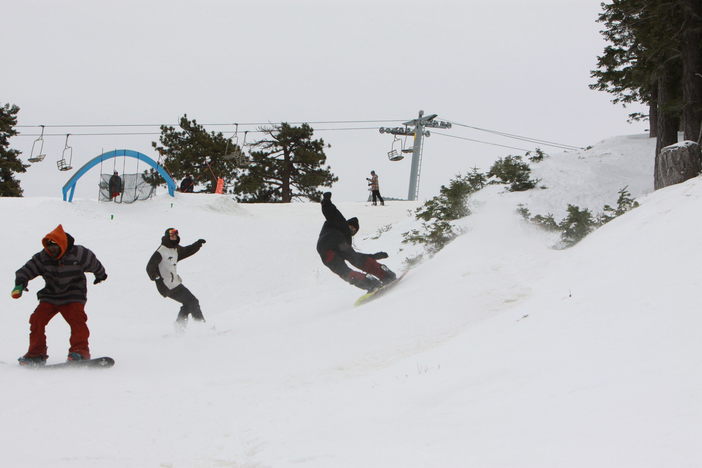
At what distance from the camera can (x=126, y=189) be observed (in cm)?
2244

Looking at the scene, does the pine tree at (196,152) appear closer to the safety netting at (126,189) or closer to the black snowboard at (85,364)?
the safety netting at (126,189)

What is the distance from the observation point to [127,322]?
12633 millimetres

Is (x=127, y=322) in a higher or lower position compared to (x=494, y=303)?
lower

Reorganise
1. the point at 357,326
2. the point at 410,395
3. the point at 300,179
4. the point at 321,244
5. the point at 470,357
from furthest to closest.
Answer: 1. the point at 300,179
2. the point at 321,244
3. the point at 357,326
4. the point at 470,357
5. the point at 410,395

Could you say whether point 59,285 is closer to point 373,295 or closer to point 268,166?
point 373,295

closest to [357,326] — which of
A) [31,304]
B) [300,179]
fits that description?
[31,304]

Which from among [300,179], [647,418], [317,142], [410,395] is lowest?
[410,395]

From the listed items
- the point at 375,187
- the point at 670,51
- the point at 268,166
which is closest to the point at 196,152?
the point at 268,166

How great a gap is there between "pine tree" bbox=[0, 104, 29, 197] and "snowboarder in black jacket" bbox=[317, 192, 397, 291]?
39773 mm

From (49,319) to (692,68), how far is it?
13.6 metres

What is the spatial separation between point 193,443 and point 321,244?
19.4 feet

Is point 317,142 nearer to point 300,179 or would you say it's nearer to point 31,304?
point 300,179

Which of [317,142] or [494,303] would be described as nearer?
[494,303]

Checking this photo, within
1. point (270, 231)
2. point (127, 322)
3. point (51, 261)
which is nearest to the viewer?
point (51, 261)
